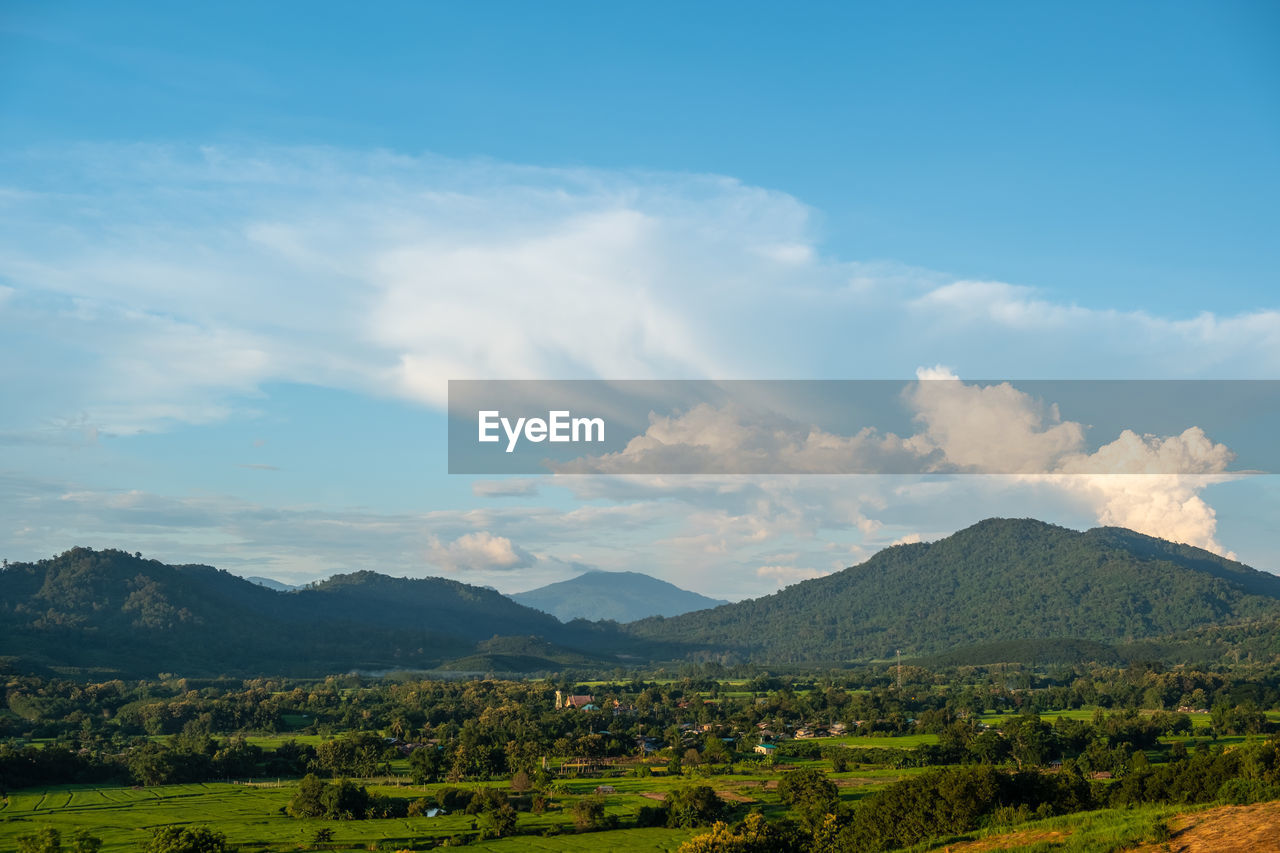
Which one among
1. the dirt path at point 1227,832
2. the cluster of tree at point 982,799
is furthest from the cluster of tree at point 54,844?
the dirt path at point 1227,832

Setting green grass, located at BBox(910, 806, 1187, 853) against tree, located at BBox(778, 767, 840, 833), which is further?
tree, located at BBox(778, 767, 840, 833)

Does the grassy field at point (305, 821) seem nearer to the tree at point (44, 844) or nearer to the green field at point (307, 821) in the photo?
the green field at point (307, 821)

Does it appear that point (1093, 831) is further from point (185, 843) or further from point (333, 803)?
point (333, 803)

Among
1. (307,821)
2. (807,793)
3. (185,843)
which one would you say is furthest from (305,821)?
(807,793)

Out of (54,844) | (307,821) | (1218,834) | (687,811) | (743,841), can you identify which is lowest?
(307,821)

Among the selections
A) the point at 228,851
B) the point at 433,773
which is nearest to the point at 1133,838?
the point at 228,851

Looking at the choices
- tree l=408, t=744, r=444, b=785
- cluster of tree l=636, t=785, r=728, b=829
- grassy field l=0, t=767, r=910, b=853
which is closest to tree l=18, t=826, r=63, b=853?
grassy field l=0, t=767, r=910, b=853

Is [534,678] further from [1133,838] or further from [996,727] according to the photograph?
[1133,838]

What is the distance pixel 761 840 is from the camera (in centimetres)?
4097

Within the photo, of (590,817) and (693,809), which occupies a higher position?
(693,809)

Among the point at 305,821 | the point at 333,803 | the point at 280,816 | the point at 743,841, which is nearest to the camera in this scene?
the point at 743,841

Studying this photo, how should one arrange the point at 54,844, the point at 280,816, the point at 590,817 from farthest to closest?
the point at 280,816 → the point at 590,817 → the point at 54,844

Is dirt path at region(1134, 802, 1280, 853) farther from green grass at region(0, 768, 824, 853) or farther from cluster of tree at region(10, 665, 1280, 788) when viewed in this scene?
cluster of tree at region(10, 665, 1280, 788)

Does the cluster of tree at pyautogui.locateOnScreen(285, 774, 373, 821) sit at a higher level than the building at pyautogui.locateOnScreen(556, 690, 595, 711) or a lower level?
higher
